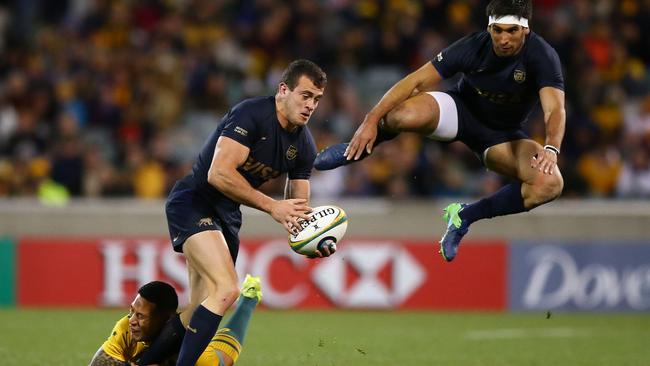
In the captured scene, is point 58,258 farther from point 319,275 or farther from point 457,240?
point 457,240

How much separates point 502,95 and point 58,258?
6.94 meters

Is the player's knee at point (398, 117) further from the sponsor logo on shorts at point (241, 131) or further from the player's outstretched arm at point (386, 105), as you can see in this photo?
the sponsor logo on shorts at point (241, 131)

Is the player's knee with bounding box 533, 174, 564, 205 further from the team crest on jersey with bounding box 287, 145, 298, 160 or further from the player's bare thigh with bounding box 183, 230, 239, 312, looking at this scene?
the player's bare thigh with bounding box 183, 230, 239, 312

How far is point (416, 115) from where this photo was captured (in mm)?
7918

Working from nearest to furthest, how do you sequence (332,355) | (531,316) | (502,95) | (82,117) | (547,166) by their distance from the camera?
(547,166), (502,95), (332,355), (531,316), (82,117)

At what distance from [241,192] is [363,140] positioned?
0.94 m

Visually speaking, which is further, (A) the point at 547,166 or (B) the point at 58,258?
(B) the point at 58,258

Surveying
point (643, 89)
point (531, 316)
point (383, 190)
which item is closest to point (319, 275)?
point (383, 190)

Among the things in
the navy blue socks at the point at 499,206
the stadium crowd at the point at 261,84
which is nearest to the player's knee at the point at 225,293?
the navy blue socks at the point at 499,206

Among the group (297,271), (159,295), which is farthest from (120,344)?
(297,271)

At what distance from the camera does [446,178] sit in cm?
1425

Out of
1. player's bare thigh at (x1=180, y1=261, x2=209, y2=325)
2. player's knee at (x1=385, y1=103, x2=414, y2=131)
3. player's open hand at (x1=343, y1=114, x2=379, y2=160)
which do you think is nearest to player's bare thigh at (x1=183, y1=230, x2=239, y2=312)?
player's bare thigh at (x1=180, y1=261, x2=209, y2=325)

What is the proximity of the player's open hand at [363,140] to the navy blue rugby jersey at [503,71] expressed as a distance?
1.84 feet

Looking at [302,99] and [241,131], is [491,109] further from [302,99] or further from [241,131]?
[241,131]
